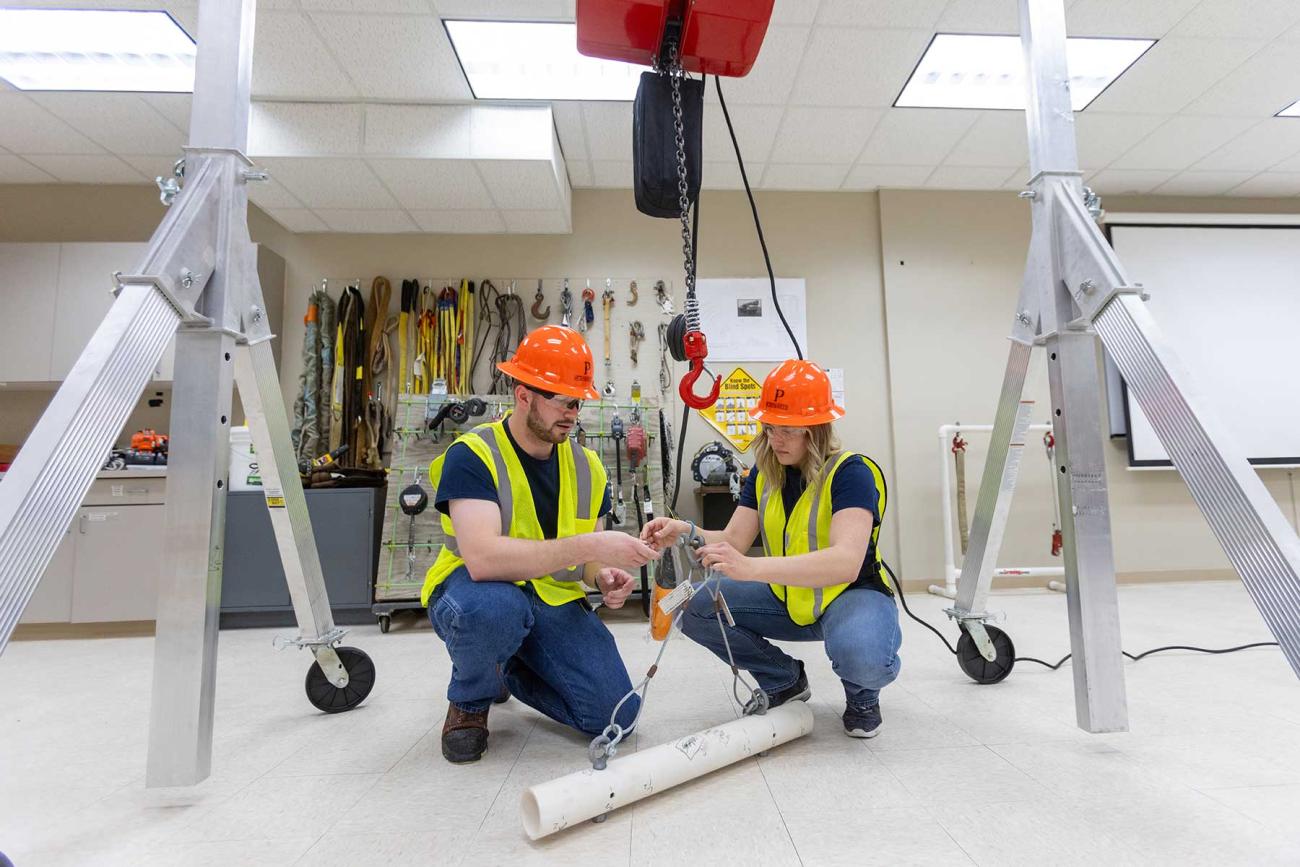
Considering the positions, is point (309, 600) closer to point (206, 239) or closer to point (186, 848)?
point (186, 848)

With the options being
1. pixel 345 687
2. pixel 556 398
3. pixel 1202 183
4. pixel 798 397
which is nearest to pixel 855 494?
pixel 798 397

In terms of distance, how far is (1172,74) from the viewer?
10.1 feet

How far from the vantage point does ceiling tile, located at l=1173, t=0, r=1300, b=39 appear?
2.65 metres

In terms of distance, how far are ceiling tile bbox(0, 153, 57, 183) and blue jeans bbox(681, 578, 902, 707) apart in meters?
4.93

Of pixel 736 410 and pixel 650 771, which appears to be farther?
pixel 736 410

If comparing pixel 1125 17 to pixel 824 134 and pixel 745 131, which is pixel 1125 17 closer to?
pixel 824 134

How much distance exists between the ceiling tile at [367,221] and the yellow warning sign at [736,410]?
2.30m

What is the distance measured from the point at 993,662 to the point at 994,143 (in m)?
3.22

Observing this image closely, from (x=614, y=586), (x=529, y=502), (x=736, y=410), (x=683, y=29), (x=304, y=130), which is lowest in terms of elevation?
(x=614, y=586)

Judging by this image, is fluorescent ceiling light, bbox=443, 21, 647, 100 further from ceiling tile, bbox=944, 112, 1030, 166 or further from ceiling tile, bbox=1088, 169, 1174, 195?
ceiling tile, bbox=1088, 169, 1174, 195

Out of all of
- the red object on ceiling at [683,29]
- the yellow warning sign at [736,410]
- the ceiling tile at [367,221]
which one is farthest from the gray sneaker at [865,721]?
the ceiling tile at [367,221]

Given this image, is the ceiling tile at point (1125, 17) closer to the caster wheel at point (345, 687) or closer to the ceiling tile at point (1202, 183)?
the ceiling tile at point (1202, 183)

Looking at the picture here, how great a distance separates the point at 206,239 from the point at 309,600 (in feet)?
2.98

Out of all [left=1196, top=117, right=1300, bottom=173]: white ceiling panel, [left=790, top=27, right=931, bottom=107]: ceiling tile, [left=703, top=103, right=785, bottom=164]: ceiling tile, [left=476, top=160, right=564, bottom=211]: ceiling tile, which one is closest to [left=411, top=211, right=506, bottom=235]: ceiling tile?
[left=476, top=160, right=564, bottom=211]: ceiling tile
